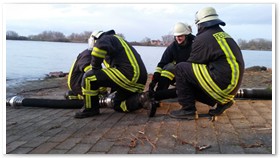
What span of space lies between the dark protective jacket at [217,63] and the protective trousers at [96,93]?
3.36 feet

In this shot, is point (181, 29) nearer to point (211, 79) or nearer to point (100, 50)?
point (211, 79)

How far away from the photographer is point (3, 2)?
327 centimetres

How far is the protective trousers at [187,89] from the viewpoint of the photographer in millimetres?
3967

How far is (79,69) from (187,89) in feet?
5.77

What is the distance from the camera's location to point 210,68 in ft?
12.6

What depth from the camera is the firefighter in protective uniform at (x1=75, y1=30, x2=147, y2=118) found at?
4.36 metres

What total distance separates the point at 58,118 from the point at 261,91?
2893 mm

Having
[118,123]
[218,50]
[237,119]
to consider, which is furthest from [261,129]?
[118,123]

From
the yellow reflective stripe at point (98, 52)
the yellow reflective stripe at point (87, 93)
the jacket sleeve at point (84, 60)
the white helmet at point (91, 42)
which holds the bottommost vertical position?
the yellow reflective stripe at point (87, 93)

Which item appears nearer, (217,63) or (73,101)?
(217,63)

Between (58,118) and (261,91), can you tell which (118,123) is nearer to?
(58,118)

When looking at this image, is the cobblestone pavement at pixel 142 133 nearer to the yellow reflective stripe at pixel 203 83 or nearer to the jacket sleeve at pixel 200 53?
the yellow reflective stripe at pixel 203 83

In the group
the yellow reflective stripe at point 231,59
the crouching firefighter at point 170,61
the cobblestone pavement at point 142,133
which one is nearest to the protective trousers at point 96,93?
the cobblestone pavement at point 142,133

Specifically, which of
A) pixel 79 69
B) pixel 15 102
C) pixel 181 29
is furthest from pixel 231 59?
pixel 15 102
